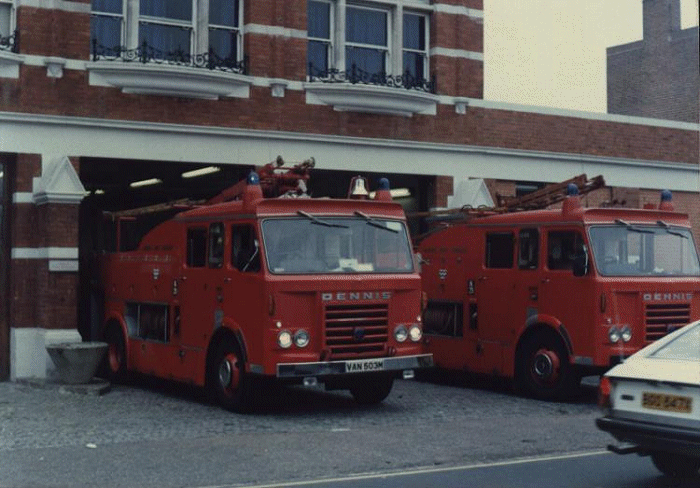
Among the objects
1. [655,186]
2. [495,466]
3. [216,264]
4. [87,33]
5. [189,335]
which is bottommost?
[495,466]

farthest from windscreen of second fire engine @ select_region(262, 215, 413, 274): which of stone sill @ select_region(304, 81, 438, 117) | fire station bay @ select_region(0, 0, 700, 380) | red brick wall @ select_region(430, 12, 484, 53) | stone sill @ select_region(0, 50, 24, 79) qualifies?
red brick wall @ select_region(430, 12, 484, 53)

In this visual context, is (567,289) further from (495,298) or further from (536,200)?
(536,200)

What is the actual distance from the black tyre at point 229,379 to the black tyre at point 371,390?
5.12 ft

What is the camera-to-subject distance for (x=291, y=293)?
13281 millimetres

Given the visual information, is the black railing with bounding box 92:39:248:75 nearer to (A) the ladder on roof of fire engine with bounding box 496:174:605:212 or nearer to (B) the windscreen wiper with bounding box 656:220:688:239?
(A) the ladder on roof of fire engine with bounding box 496:174:605:212

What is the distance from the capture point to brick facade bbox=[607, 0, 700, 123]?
3762 centimetres

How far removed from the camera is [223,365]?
1407cm

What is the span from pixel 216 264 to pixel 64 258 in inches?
158

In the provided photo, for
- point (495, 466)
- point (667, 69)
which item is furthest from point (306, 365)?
point (667, 69)

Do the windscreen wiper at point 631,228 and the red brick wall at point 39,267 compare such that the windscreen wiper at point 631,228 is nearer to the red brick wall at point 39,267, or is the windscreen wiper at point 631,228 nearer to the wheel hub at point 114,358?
the wheel hub at point 114,358

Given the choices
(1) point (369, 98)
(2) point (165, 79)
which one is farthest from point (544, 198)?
(2) point (165, 79)

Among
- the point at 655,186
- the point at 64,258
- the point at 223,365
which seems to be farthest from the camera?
the point at 655,186

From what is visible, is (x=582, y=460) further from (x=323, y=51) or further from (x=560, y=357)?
(x=323, y=51)

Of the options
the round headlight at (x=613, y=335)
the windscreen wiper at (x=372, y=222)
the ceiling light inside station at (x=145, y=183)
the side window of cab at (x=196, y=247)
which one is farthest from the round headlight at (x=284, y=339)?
the ceiling light inside station at (x=145, y=183)
